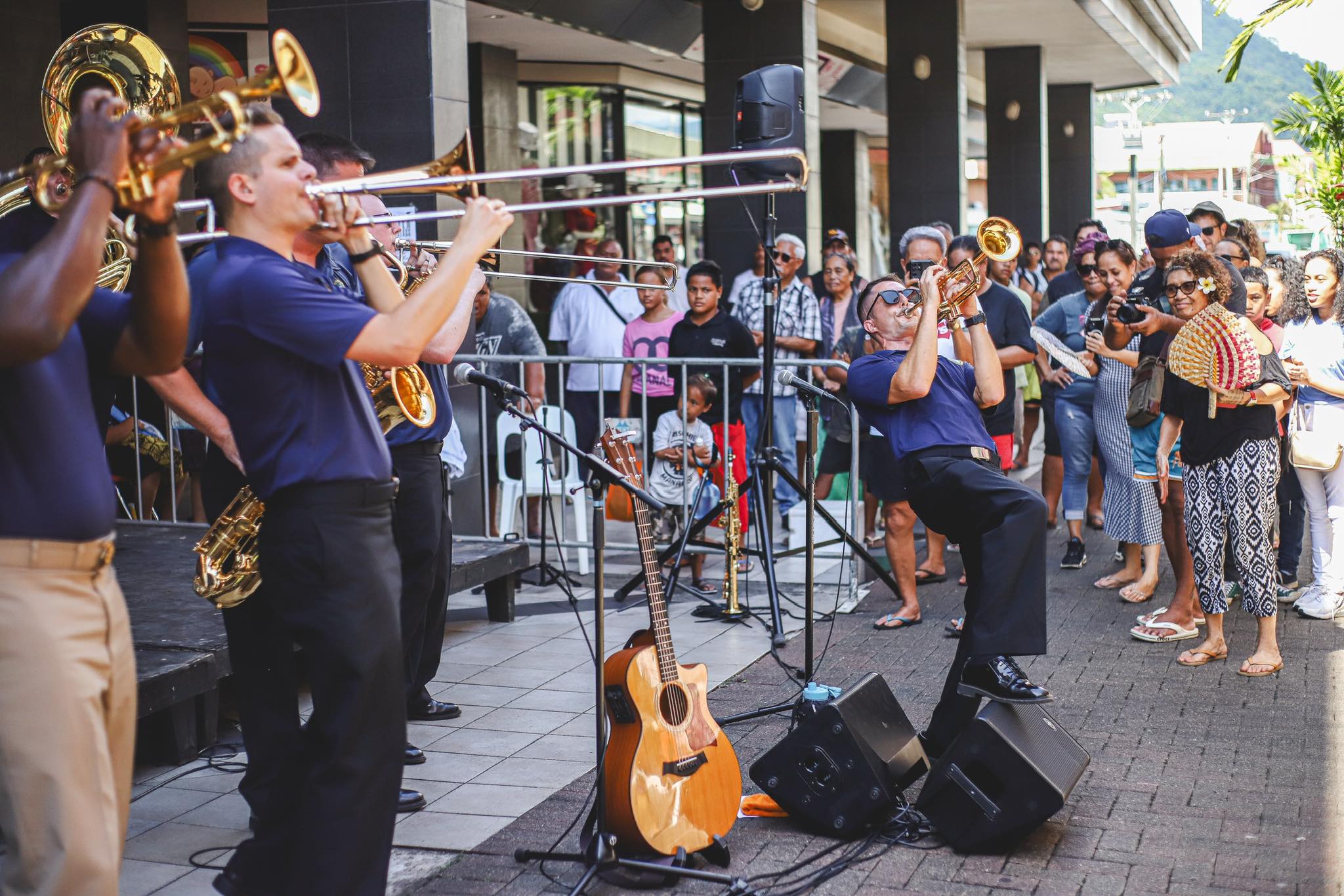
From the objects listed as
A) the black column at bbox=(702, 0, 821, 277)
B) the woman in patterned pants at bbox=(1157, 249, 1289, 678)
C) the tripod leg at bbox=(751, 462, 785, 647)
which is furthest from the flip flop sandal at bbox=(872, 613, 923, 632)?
the black column at bbox=(702, 0, 821, 277)

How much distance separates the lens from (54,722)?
265 centimetres

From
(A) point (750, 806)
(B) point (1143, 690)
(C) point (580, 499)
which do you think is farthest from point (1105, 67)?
(A) point (750, 806)

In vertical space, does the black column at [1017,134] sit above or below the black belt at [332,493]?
above

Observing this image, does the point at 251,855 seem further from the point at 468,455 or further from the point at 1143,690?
the point at 468,455

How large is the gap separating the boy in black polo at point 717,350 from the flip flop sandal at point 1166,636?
2.26 meters

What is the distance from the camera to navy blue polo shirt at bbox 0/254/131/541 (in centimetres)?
268

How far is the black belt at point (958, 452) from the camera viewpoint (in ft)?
17.5

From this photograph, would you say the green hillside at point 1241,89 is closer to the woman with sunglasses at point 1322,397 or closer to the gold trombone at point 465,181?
the woman with sunglasses at point 1322,397

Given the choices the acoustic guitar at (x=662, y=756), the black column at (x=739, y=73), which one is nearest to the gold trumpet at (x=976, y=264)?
the acoustic guitar at (x=662, y=756)

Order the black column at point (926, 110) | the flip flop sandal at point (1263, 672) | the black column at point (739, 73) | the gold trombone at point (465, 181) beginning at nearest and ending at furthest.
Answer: the gold trombone at point (465, 181)
the flip flop sandal at point (1263, 672)
the black column at point (739, 73)
the black column at point (926, 110)

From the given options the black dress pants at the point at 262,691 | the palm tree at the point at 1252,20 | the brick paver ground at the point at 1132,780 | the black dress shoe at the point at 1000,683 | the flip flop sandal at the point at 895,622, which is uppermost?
the palm tree at the point at 1252,20

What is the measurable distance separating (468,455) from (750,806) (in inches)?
156

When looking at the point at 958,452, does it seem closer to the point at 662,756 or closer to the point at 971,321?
the point at 971,321

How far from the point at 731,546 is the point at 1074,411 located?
9.24ft
